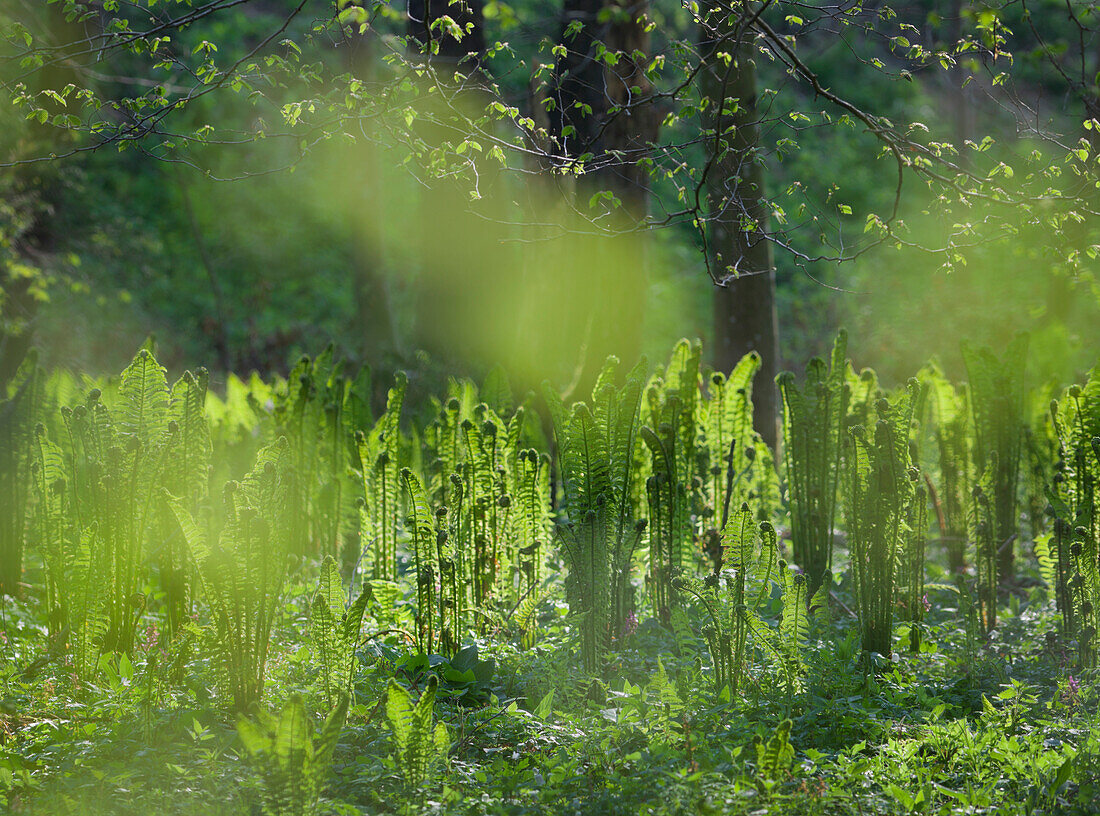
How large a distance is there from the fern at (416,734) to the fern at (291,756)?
0.44ft

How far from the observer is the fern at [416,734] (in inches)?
86.8

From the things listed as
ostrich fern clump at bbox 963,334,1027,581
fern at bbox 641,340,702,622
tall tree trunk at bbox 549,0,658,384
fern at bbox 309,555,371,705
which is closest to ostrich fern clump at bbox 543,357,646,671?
fern at bbox 641,340,702,622

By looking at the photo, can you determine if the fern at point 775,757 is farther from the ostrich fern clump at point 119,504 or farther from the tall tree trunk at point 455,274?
the tall tree trunk at point 455,274

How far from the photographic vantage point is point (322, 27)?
315 centimetres

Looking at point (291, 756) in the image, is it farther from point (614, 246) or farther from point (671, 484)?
point (614, 246)

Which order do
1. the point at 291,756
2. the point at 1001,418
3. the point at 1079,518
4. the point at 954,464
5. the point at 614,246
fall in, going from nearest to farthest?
the point at 291,756, the point at 1079,518, the point at 1001,418, the point at 954,464, the point at 614,246

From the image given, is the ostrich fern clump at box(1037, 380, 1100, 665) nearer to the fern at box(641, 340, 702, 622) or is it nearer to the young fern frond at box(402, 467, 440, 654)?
the fern at box(641, 340, 702, 622)

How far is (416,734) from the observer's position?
7.36 feet

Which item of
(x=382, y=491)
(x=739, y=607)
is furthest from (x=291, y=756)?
(x=382, y=491)

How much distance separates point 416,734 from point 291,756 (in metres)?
0.31

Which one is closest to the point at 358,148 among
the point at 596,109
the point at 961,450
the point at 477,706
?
the point at 596,109

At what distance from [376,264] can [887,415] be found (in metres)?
7.67

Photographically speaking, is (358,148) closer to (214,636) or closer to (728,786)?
(214,636)

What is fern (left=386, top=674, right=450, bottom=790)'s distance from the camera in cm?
221
